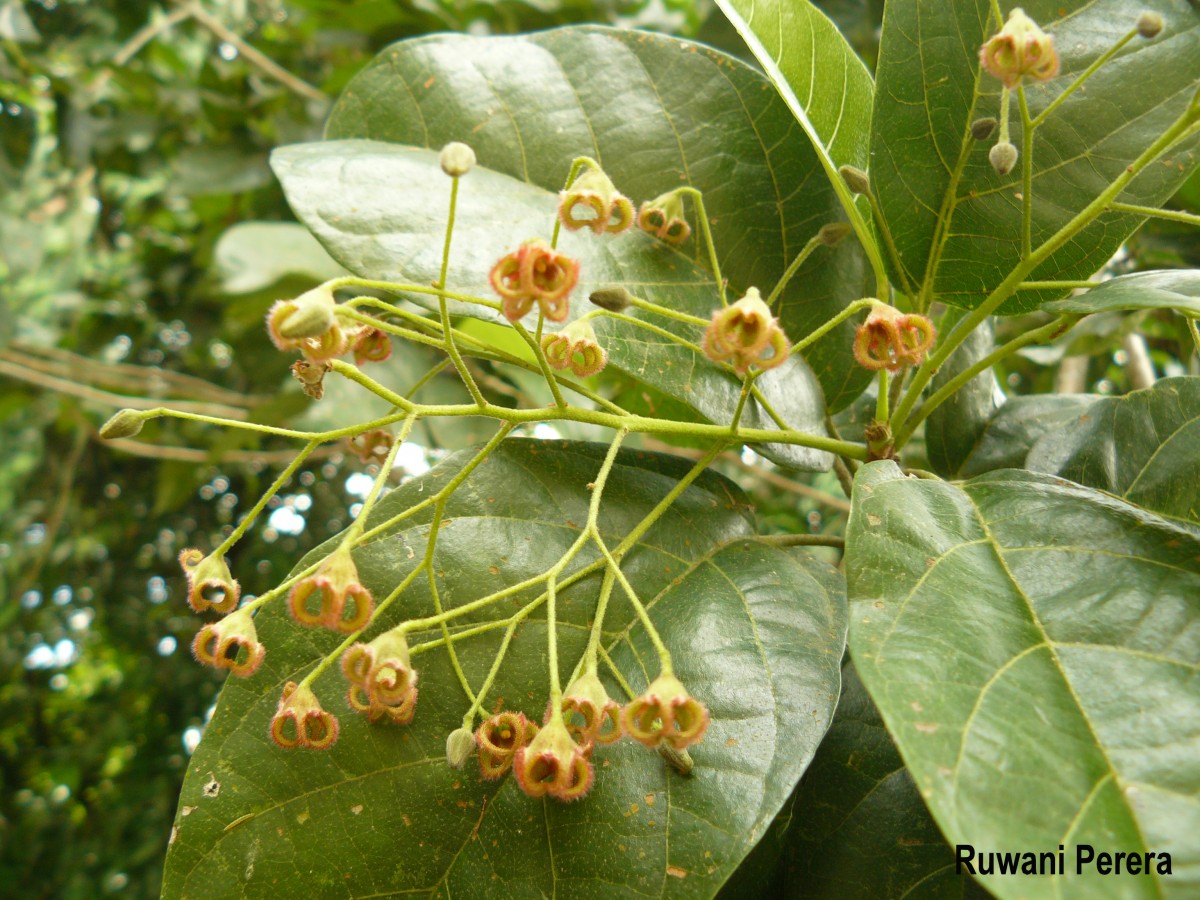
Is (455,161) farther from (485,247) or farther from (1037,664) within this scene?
(1037,664)

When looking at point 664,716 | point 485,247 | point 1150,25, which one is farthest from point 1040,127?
point 664,716

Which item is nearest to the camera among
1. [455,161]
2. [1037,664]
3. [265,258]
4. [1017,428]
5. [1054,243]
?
[1037,664]

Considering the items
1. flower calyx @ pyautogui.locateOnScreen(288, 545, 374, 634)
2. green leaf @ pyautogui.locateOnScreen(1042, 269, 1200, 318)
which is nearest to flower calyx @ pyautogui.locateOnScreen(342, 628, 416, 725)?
flower calyx @ pyautogui.locateOnScreen(288, 545, 374, 634)

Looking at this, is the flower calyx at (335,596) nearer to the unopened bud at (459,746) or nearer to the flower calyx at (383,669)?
the flower calyx at (383,669)

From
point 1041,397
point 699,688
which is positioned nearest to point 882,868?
point 699,688

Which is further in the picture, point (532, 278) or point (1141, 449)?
point (1141, 449)
